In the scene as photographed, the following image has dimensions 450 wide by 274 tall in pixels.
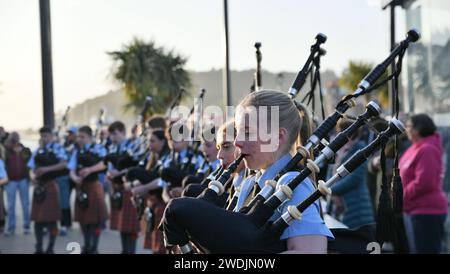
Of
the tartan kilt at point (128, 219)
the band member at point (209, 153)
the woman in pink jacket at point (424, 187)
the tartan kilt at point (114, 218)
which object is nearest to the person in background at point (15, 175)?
the tartan kilt at point (114, 218)

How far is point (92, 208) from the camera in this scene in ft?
23.9

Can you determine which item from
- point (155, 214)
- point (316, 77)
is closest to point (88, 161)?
point (155, 214)

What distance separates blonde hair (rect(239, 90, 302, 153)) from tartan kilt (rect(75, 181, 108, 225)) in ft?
18.5

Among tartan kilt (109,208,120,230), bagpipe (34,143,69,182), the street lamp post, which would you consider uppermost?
the street lamp post

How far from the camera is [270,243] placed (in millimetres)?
1681

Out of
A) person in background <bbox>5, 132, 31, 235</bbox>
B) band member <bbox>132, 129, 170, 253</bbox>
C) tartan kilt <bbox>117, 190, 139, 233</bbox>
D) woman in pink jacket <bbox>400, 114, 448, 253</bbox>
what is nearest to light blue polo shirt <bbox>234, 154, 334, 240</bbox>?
woman in pink jacket <bbox>400, 114, 448, 253</bbox>

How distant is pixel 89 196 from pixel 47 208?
2.05ft

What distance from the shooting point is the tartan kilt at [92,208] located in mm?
7285

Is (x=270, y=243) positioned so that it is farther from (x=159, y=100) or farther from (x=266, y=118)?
(x=159, y=100)

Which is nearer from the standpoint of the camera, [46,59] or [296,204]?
[296,204]

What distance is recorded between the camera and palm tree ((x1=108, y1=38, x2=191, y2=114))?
26453 millimetres

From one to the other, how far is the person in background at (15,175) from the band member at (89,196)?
5.67 ft

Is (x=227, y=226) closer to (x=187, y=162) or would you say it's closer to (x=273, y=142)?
(x=273, y=142)

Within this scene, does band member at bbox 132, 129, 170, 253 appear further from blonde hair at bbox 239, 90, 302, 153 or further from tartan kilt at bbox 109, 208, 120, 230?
blonde hair at bbox 239, 90, 302, 153
